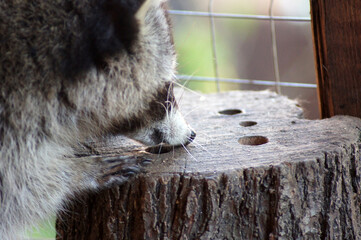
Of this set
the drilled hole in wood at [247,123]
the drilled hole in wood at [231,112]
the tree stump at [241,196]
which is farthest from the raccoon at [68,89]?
the drilled hole in wood at [231,112]

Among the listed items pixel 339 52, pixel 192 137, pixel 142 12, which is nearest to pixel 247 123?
pixel 192 137

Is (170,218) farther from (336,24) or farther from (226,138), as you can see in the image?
(336,24)

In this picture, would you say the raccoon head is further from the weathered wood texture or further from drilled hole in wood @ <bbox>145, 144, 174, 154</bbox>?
the weathered wood texture

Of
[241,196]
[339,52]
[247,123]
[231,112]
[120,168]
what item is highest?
[339,52]

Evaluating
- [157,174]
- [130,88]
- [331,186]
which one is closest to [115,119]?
[130,88]

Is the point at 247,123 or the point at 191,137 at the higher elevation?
the point at 247,123

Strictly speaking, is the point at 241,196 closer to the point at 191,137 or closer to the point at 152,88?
the point at 191,137

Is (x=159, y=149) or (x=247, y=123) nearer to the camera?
(x=159, y=149)
